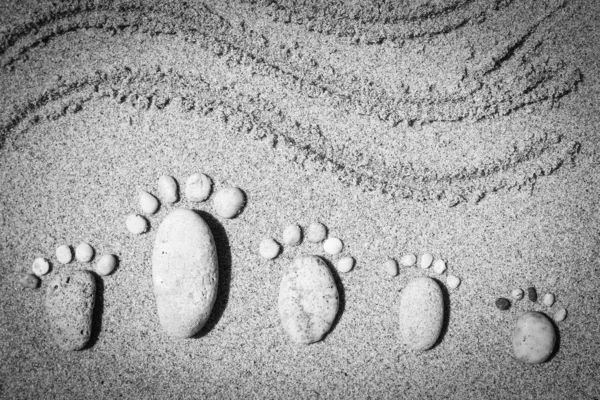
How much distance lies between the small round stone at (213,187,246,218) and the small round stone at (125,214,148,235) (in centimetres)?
29

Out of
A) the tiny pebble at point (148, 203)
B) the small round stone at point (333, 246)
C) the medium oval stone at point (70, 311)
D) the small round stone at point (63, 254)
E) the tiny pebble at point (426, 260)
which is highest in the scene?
the tiny pebble at point (426, 260)

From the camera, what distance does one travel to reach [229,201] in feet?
5.23

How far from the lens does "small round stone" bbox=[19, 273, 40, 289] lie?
1.60 m

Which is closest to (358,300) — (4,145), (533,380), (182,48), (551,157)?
(533,380)

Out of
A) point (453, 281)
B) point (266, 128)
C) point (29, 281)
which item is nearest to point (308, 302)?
point (453, 281)

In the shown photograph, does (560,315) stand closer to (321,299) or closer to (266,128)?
(321,299)

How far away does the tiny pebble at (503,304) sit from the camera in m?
1.66

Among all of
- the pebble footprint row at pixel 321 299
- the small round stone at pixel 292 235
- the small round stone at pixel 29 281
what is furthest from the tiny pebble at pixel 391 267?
the small round stone at pixel 29 281

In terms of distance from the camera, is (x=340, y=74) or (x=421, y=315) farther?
(x=340, y=74)

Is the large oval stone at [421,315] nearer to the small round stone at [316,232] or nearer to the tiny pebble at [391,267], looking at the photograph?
the tiny pebble at [391,267]

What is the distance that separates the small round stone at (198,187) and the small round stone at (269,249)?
306mm

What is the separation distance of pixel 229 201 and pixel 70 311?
0.73 metres

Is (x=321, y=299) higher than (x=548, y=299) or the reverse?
the reverse

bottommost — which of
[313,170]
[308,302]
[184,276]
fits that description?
[184,276]
